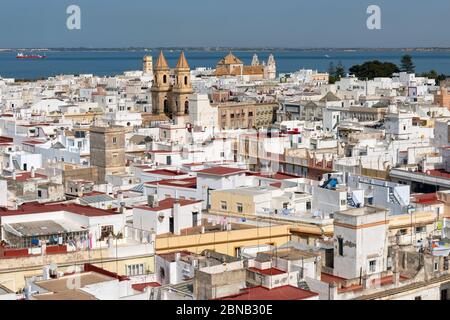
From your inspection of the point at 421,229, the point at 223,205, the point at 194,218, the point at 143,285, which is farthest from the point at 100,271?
the point at 421,229

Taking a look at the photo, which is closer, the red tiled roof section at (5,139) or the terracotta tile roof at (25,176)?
the terracotta tile roof at (25,176)

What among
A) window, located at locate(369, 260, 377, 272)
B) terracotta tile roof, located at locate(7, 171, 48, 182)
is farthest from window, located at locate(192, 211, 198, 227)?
terracotta tile roof, located at locate(7, 171, 48, 182)

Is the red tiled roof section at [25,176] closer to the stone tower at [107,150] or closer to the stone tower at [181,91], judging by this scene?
the stone tower at [107,150]

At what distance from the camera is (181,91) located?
112ft

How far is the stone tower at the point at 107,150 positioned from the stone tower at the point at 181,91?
13.8 m

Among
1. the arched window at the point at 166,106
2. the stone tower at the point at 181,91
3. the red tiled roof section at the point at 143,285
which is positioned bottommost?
the red tiled roof section at the point at 143,285

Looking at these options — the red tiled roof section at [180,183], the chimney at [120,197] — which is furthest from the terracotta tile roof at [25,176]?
the red tiled roof section at [180,183]

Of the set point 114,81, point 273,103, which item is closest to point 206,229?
point 273,103

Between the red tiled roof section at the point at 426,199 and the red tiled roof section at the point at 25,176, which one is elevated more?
the red tiled roof section at the point at 426,199

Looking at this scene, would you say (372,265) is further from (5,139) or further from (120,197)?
(5,139)

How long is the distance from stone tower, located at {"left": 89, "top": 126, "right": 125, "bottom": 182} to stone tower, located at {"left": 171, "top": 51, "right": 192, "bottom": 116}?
13.8 m

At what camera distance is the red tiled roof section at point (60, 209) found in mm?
12755

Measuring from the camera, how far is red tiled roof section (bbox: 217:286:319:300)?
8.39m
